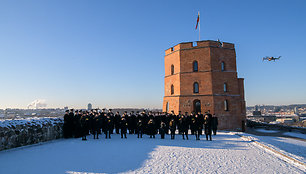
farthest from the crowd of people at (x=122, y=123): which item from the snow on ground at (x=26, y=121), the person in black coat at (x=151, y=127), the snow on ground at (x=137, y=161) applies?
the snow on ground at (x=137, y=161)

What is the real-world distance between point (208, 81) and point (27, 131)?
18.5m

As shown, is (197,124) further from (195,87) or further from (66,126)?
(195,87)

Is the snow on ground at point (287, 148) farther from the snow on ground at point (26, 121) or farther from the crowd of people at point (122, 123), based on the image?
the snow on ground at point (26, 121)

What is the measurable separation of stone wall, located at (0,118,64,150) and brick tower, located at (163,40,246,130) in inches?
578

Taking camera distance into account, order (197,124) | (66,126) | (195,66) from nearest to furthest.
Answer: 1. (66,126)
2. (197,124)
3. (195,66)

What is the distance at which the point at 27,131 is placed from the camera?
9.40 metres

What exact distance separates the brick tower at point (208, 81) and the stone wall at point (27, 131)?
14.7 m

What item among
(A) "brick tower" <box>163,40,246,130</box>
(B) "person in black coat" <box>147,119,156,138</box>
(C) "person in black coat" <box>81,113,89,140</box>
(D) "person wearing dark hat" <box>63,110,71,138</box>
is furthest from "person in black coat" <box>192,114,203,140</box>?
(A) "brick tower" <box>163,40,246,130</box>

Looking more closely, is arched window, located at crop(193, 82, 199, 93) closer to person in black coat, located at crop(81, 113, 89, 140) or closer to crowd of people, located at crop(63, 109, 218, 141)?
crowd of people, located at crop(63, 109, 218, 141)

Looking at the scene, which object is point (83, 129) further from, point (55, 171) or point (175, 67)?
point (175, 67)

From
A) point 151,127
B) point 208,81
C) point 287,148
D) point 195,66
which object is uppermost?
point 195,66

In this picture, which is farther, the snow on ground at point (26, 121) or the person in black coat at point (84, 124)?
the person in black coat at point (84, 124)

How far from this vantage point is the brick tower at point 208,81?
74.0ft

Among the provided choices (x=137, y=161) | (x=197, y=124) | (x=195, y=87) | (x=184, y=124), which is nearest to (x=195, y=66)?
(x=195, y=87)
